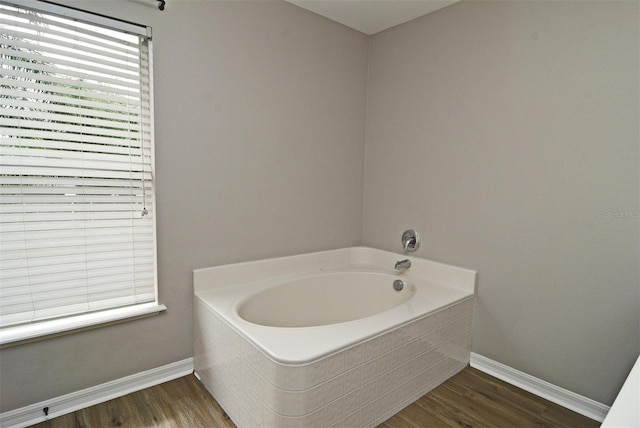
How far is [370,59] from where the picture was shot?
2.71 m

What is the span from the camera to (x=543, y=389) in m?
1.87

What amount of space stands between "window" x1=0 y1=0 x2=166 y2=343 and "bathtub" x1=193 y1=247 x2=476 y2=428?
0.46 m

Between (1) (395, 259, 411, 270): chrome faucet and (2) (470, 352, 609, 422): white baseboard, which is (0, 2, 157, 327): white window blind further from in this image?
(2) (470, 352, 609, 422): white baseboard

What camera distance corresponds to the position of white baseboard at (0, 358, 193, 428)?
1527 millimetres

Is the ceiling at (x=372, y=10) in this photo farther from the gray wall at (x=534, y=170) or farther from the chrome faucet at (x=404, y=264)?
the chrome faucet at (x=404, y=264)

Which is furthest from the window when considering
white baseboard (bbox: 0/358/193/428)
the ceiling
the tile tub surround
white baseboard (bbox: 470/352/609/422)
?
Result: white baseboard (bbox: 470/352/609/422)

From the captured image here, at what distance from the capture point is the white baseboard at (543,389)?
1709 mm

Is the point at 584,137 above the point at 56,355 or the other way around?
above

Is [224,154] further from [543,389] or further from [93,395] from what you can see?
[543,389]

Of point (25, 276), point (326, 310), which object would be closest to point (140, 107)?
point (25, 276)

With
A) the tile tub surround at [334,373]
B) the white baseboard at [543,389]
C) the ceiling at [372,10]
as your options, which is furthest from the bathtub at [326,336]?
the ceiling at [372,10]

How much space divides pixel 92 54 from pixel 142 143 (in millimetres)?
455

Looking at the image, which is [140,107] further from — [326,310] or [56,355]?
[326,310]

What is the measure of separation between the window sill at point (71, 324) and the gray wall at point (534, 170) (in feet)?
5.94
